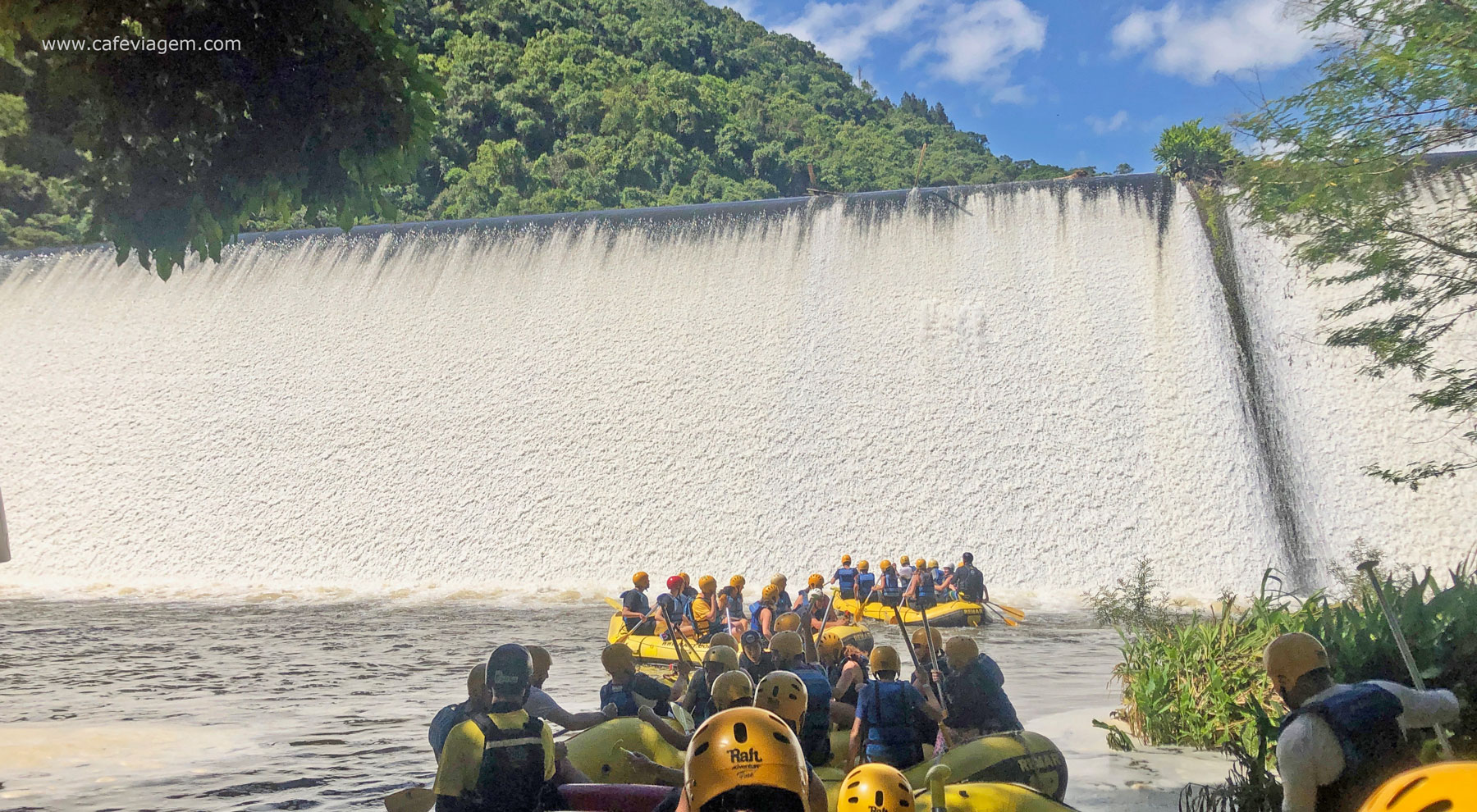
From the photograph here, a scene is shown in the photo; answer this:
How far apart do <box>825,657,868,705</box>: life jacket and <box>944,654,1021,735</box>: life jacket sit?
701mm

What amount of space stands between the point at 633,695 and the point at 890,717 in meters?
1.59

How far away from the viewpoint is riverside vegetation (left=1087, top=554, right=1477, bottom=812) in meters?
4.52

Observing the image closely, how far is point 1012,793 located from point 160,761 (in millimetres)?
5954

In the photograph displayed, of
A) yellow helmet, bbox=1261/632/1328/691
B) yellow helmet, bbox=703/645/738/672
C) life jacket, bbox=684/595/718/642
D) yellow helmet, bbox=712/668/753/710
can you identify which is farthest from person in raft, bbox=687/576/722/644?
yellow helmet, bbox=1261/632/1328/691

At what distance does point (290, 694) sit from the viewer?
1038 centimetres

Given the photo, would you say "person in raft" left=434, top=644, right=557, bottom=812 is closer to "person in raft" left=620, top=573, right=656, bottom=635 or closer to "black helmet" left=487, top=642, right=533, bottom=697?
"black helmet" left=487, top=642, right=533, bottom=697

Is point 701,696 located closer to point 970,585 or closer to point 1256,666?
point 1256,666

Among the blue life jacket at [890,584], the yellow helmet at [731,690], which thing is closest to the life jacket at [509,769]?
the yellow helmet at [731,690]

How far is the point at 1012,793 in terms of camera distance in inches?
168

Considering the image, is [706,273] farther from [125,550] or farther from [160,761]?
[160,761]

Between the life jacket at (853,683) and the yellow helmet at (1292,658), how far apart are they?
321 cm

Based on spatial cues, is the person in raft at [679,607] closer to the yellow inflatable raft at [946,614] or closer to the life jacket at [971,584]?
the yellow inflatable raft at [946,614]

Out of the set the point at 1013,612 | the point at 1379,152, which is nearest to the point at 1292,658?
the point at 1379,152

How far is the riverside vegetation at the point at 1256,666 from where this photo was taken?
4516 millimetres
